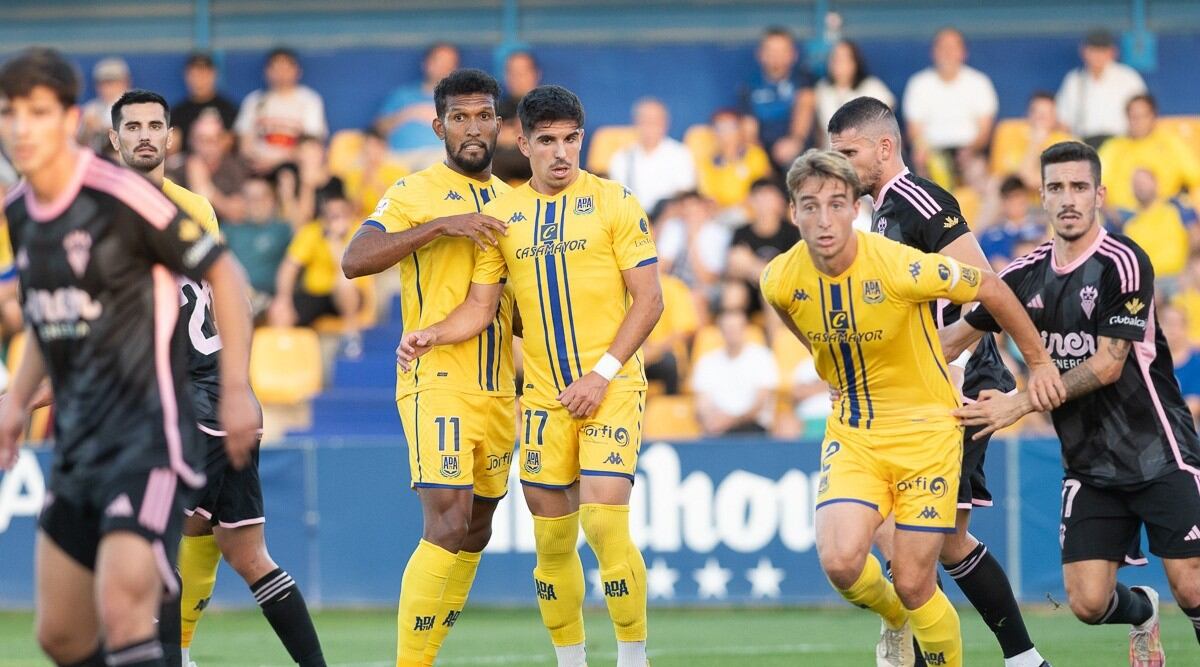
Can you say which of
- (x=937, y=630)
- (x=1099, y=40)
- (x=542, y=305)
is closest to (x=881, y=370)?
(x=937, y=630)

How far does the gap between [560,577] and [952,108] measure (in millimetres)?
Result: 10061

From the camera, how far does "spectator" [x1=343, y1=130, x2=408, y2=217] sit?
55.1ft

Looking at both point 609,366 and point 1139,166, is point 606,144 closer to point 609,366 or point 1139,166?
point 1139,166

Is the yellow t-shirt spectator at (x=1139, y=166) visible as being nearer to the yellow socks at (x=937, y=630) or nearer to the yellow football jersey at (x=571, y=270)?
the yellow football jersey at (x=571, y=270)

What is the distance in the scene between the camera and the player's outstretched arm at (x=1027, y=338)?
269 inches

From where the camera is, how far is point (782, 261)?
279 inches

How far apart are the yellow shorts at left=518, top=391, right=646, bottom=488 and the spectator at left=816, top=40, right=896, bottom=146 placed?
29.5 ft

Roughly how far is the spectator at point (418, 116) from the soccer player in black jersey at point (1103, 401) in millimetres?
10139

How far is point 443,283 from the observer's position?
7934 millimetres

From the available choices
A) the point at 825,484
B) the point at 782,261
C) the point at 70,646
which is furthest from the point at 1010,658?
the point at 70,646

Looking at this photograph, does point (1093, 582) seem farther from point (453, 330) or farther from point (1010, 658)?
point (453, 330)

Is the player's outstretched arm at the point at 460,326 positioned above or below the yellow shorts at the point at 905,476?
above

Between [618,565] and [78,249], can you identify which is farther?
[618,565]

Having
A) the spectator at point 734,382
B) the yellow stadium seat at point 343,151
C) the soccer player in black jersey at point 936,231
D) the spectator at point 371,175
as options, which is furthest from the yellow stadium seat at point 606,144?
the soccer player in black jersey at point 936,231
